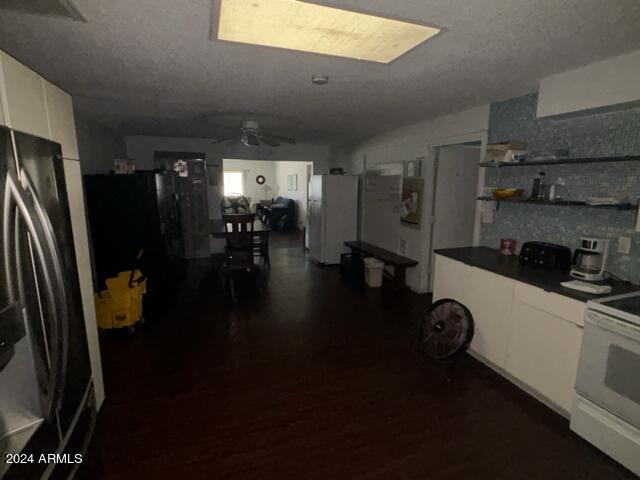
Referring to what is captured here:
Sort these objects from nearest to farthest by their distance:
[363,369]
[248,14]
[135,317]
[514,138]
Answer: [248,14], [363,369], [514,138], [135,317]

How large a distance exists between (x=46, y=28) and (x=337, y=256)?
174 inches

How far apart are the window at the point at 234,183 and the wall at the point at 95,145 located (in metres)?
5.28

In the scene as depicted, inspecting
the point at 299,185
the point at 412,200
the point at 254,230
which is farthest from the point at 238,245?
the point at 299,185

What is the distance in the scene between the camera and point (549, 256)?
7.75ft

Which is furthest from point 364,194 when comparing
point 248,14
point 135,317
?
point 248,14

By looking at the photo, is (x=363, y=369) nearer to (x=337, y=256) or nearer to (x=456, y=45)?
(x=456, y=45)

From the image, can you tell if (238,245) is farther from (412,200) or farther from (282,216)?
(282,216)

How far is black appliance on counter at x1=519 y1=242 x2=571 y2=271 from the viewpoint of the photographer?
2.35m

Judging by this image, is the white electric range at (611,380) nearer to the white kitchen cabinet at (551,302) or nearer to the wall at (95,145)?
the white kitchen cabinet at (551,302)

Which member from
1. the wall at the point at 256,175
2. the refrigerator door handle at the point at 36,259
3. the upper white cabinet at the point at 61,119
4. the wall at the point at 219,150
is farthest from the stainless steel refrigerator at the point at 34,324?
the wall at the point at 256,175

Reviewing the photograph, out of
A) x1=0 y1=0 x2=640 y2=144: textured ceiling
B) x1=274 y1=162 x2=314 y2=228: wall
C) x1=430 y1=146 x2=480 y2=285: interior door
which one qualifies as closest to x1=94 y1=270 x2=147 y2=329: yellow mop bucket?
x1=0 y1=0 x2=640 y2=144: textured ceiling

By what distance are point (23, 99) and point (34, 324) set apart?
0.86 m

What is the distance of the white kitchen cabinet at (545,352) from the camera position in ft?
6.24

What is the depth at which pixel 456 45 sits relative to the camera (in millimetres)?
1778
